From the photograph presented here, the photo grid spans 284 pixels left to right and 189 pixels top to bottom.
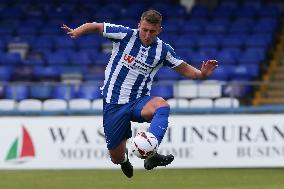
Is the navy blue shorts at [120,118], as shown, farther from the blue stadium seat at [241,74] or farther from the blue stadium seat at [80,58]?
the blue stadium seat at [80,58]

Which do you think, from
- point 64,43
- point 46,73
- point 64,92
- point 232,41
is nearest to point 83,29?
point 64,92

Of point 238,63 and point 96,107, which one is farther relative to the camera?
point 238,63

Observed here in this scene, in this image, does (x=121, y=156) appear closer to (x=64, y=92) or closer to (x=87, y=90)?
(x=87, y=90)

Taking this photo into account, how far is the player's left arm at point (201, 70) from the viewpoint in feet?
31.3

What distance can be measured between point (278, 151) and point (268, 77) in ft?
15.5

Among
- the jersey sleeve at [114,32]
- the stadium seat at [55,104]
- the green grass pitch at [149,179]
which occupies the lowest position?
the green grass pitch at [149,179]

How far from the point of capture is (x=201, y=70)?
9656 millimetres

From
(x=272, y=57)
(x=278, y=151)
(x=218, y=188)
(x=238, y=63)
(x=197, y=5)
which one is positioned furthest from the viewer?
(x=197, y=5)

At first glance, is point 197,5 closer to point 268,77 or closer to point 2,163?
point 268,77

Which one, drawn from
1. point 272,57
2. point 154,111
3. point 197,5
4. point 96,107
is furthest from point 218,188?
point 197,5

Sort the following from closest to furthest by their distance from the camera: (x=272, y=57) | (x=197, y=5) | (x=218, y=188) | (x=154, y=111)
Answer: (x=154, y=111) < (x=218, y=188) < (x=272, y=57) < (x=197, y=5)

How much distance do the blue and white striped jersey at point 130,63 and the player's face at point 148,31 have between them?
121 mm

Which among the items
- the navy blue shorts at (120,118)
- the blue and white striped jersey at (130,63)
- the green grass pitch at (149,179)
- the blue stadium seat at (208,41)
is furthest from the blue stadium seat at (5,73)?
the blue and white striped jersey at (130,63)

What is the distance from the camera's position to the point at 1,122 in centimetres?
→ 1558
